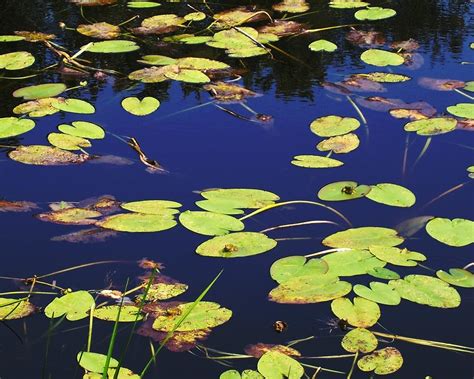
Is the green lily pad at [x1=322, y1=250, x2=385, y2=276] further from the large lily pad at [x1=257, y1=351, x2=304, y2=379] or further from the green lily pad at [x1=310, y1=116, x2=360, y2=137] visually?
the green lily pad at [x1=310, y1=116, x2=360, y2=137]

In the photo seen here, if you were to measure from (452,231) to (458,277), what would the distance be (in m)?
0.19

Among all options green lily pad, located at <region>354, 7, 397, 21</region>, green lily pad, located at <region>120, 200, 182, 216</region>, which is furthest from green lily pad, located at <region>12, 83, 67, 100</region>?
green lily pad, located at <region>354, 7, 397, 21</region>

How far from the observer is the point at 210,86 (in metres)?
3.00

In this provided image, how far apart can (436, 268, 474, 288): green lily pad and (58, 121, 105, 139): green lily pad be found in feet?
3.96

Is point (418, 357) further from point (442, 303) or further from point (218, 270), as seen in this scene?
point (218, 270)

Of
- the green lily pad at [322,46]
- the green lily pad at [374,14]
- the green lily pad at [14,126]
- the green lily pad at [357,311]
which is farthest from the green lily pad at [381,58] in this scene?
the green lily pad at [357,311]

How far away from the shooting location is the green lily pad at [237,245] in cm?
203

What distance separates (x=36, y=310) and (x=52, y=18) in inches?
83.3

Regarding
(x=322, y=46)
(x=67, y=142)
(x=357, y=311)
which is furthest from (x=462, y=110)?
(x=67, y=142)

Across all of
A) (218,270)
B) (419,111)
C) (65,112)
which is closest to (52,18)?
(65,112)

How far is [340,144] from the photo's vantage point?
8.49 feet

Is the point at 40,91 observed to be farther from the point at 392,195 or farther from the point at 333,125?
the point at 392,195

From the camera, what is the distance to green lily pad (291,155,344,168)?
2447 millimetres

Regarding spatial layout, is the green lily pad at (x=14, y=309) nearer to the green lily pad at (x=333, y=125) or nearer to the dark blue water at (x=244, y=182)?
the dark blue water at (x=244, y=182)
